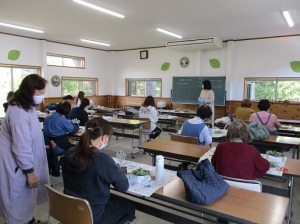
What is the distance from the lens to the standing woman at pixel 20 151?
6.08 ft

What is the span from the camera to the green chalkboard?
312 inches

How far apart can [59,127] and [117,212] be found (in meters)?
2.10

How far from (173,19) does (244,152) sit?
427 centimetres

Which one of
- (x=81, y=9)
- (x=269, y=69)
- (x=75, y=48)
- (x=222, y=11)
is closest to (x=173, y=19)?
(x=222, y=11)

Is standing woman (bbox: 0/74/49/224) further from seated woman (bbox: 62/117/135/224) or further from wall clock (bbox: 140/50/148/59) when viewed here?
wall clock (bbox: 140/50/148/59)

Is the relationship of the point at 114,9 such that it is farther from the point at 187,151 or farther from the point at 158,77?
the point at 158,77

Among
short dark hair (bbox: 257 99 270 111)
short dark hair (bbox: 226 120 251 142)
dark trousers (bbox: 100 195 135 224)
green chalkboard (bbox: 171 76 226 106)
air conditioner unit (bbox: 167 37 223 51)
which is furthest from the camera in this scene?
green chalkboard (bbox: 171 76 226 106)

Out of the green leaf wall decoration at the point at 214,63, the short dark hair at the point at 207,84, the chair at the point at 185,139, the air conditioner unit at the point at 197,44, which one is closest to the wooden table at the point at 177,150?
the chair at the point at 185,139

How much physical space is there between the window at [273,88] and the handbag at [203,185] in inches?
261

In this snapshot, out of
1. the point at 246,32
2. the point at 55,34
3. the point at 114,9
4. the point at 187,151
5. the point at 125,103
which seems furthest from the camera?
the point at 125,103

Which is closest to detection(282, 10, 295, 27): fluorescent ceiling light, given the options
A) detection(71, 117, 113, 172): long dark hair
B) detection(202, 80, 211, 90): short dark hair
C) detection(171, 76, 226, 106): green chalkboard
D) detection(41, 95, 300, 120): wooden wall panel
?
detection(202, 80, 211, 90): short dark hair

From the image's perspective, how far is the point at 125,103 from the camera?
10.3 meters

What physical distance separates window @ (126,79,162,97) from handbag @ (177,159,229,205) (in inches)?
313

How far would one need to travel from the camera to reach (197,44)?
7.53 m
